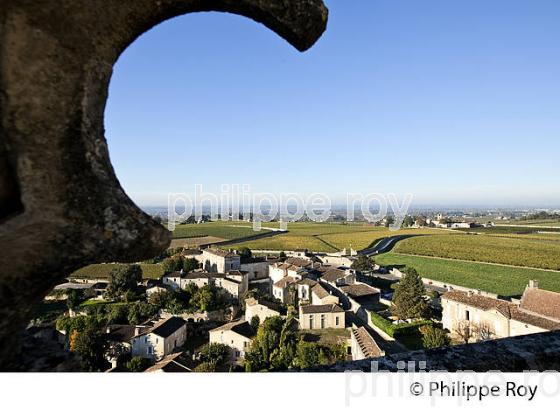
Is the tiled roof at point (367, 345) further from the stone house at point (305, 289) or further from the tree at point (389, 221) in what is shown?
the tree at point (389, 221)

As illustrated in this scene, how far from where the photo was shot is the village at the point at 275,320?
23.1 m

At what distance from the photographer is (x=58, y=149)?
1.35 metres

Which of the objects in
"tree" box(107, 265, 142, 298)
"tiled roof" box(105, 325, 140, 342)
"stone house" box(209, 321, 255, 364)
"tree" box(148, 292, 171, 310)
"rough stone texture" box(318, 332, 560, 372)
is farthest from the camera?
"tree" box(107, 265, 142, 298)

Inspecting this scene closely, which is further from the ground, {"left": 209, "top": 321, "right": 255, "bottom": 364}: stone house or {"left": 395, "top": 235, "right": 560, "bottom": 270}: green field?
{"left": 395, "top": 235, "right": 560, "bottom": 270}: green field

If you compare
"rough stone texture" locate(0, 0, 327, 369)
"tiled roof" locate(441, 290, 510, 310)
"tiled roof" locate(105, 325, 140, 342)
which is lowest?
"tiled roof" locate(105, 325, 140, 342)

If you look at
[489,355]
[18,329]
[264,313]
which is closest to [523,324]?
[264,313]

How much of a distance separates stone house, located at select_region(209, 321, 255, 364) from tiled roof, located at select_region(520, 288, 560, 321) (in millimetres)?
20614

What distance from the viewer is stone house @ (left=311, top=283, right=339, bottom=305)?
33281 millimetres

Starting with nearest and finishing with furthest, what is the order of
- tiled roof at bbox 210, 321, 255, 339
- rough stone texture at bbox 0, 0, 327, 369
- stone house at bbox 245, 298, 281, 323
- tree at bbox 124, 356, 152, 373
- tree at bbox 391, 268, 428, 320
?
1. rough stone texture at bbox 0, 0, 327, 369
2. tree at bbox 124, 356, 152, 373
3. tiled roof at bbox 210, 321, 255, 339
4. tree at bbox 391, 268, 428, 320
5. stone house at bbox 245, 298, 281, 323

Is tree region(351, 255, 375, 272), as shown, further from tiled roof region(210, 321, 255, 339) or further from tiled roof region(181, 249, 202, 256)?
tiled roof region(181, 249, 202, 256)

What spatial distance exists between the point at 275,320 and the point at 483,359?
27.6m

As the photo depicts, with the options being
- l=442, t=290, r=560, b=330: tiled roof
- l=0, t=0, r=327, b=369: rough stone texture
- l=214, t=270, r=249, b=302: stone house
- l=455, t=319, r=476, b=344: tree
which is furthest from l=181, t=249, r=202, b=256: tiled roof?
l=0, t=0, r=327, b=369: rough stone texture

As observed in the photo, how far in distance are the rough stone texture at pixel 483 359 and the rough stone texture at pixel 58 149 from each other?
1.72 meters

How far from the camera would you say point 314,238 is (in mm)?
84250
